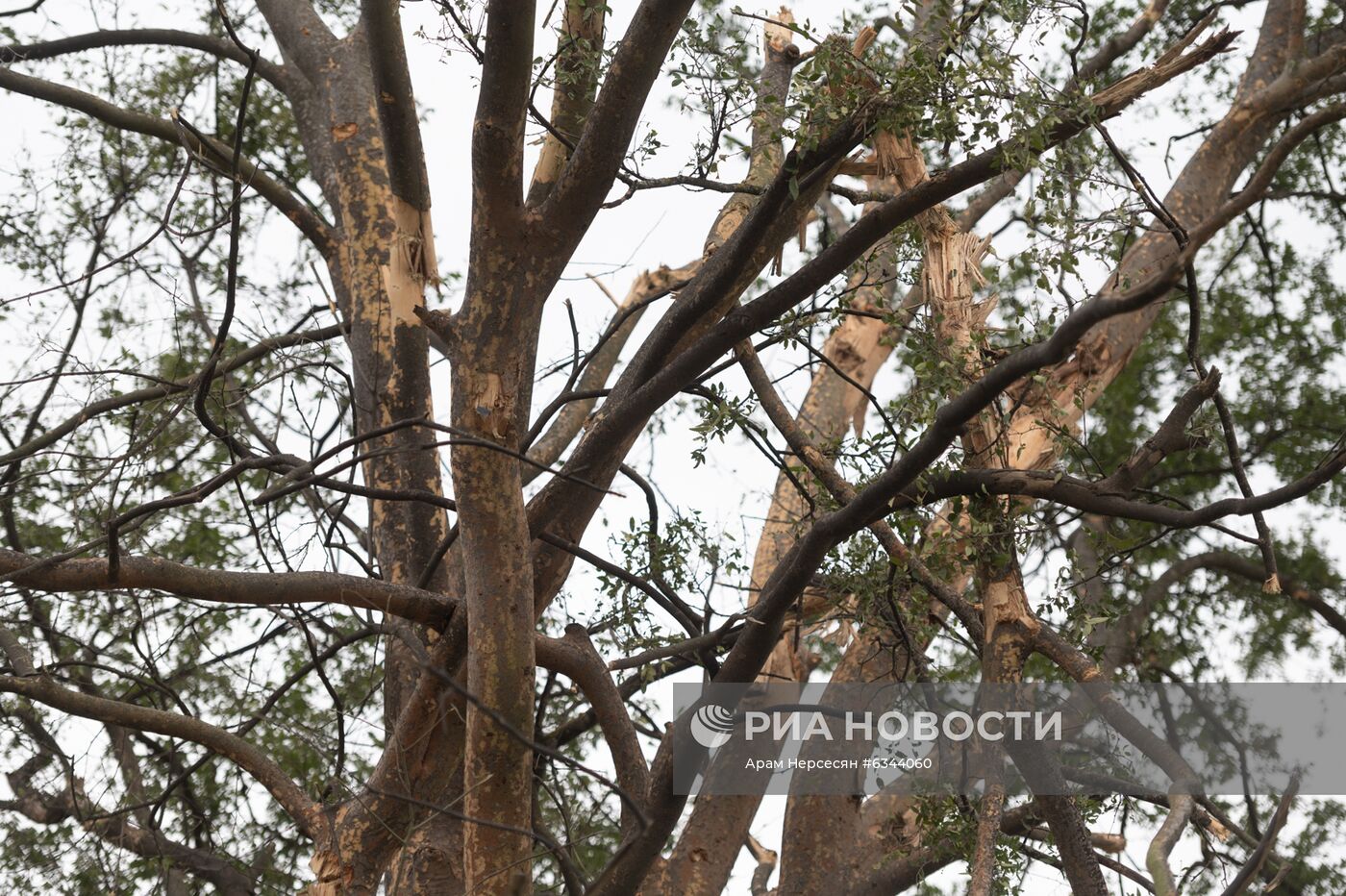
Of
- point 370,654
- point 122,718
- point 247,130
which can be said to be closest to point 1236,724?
point 370,654

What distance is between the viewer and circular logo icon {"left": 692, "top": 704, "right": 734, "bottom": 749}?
3887 millimetres

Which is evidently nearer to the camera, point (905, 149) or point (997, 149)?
point (997, 149)

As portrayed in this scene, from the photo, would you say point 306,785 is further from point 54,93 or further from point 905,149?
point 905,149

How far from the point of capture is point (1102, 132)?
11.1 feet

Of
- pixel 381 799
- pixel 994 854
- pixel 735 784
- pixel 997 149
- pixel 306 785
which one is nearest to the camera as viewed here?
pixel 997 149

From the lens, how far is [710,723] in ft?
13.1

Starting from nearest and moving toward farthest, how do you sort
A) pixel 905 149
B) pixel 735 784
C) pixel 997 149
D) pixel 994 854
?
pixel 997 149
pixel 994 854
pixel 905 149
pixel 735 784

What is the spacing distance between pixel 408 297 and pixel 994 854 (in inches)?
106

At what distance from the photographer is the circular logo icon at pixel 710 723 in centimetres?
389

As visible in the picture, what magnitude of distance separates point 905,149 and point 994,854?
2.31 m

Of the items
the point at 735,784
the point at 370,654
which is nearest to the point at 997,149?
the point at 735,784

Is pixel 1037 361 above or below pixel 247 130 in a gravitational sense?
below

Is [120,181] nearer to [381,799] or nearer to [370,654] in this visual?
[370,654]

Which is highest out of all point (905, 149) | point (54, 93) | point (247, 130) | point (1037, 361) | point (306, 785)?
point (247, 130)
